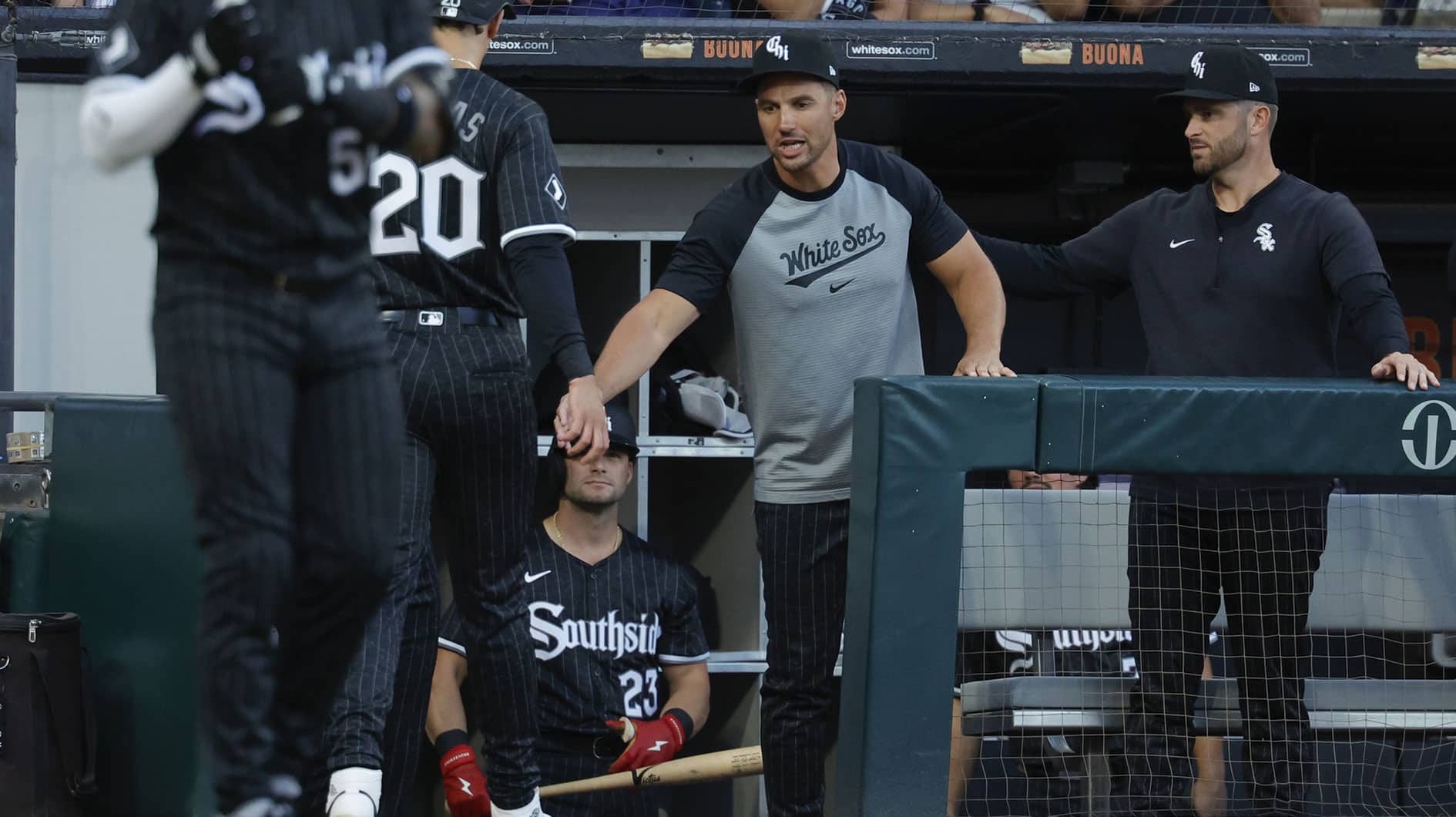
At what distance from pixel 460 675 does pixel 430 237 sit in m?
2.20

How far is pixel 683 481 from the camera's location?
611 cm

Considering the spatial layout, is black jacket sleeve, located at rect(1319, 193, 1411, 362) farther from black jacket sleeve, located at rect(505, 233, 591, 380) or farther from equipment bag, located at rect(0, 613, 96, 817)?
equipment bag, located at rect(0, 613, 96, 817)

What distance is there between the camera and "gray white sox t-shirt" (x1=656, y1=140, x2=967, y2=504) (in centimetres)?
382

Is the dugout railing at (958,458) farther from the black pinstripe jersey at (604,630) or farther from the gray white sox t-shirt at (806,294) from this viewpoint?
the black pinstripe jersey at (604,630)

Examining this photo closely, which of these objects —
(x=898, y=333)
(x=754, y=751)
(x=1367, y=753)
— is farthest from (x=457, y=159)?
(x=1367, y=753)

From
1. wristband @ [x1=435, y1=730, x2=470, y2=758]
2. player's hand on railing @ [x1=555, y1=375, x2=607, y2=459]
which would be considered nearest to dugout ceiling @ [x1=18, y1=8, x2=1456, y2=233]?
wristband @ [x1=435, y1=730, x2=470, y2=758]

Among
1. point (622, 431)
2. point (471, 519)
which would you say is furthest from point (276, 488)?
point (622, 431)

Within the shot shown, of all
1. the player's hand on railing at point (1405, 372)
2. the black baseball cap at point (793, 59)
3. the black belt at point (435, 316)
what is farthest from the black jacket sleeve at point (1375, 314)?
the black belt at point (435, 316)

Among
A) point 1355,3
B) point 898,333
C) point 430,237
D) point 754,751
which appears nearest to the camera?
point 430,237

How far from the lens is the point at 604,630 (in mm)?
4926

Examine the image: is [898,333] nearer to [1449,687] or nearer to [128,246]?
[1449,687]

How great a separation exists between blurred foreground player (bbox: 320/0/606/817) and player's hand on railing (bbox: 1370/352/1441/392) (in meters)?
1.82

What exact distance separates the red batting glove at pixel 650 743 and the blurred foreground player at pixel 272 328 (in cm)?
256

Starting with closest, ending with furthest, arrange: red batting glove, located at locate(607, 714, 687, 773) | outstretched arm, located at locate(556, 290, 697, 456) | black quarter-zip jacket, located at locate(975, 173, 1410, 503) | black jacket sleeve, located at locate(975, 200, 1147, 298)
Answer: outstretched arm, located at locate(556, 290, 697, 456), black quarter-zip jacket, located at locate(975, 173, 1410, 503), black jacket sleeve, located at locate(975, 200, 1147, 298), red batting glove, located at locate(607, 714, 687, 773)
